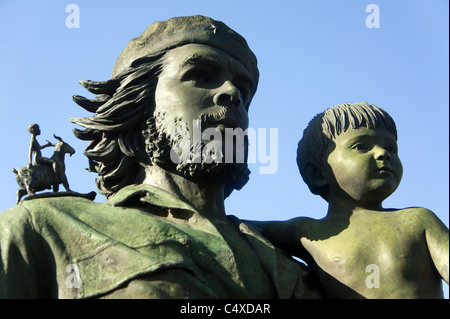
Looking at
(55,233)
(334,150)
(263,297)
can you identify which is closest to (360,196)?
(334,150)

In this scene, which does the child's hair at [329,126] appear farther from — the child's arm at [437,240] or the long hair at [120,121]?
the long hair at [120,121]

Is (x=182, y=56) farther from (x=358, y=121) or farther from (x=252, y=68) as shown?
(x=358, y=121)

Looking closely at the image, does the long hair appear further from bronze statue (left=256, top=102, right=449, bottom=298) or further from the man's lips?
bronze statue (left=256, top=102, right=449, bottom=298)

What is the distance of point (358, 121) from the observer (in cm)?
1031

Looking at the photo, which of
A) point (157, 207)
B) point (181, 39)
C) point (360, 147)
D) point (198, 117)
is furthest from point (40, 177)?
point (360, 147)

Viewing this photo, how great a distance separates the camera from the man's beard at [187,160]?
10305mm

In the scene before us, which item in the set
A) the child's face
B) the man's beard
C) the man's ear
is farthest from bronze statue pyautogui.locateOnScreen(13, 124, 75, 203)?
the child's face

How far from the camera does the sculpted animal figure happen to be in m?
10.5

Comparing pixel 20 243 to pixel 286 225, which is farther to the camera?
pixel 286 225

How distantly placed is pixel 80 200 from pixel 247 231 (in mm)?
1534

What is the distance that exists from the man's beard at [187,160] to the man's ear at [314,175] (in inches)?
23.4

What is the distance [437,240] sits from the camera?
9.73m

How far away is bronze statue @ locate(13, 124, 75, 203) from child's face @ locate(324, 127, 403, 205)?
2.50 m

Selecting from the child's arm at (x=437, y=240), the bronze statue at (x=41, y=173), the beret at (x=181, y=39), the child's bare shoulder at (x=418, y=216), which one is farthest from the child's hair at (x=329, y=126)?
the bronze statue at (x=41, y=173)
